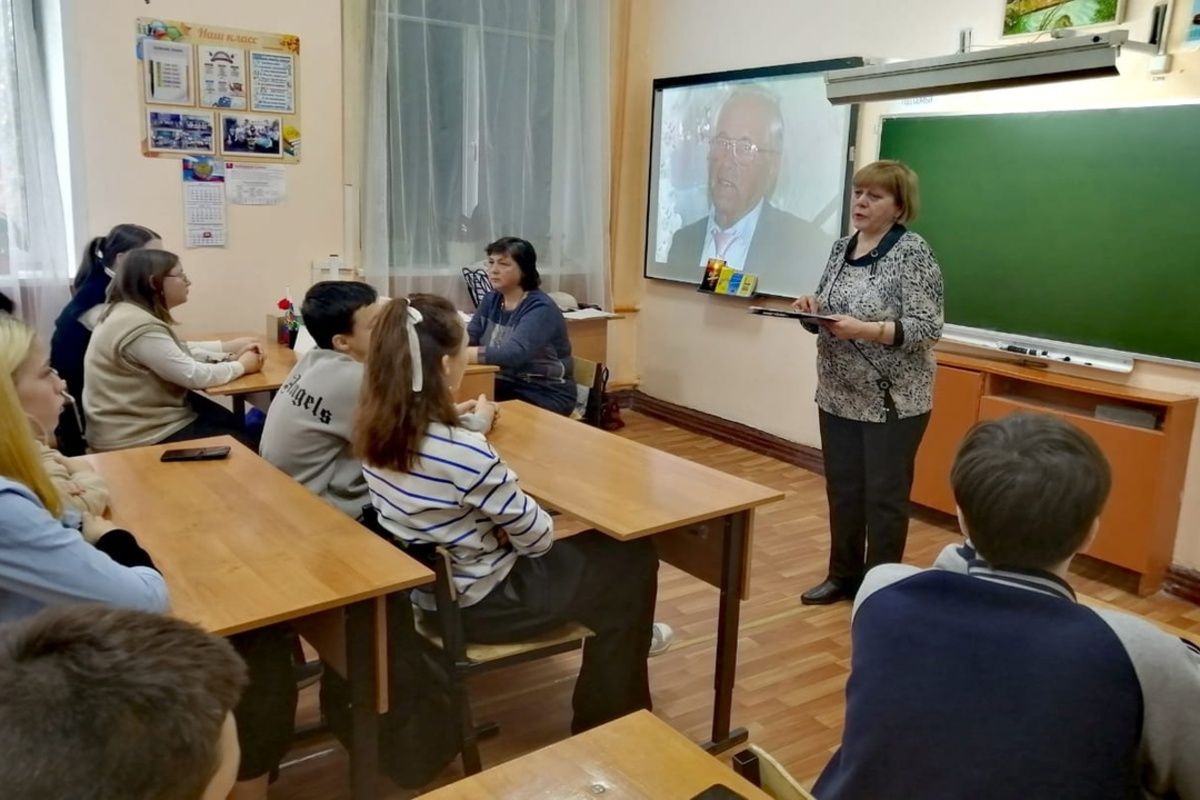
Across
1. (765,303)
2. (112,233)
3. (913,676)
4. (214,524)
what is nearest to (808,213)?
(765,303)

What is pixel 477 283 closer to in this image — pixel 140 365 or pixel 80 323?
pixel 80 323

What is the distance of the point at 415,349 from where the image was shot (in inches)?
81.1

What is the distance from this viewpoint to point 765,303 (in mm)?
5352

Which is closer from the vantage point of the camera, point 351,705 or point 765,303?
point 351,705

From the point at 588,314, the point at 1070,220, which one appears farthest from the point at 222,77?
the point at 1070,220

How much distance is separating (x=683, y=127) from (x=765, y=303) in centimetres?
119

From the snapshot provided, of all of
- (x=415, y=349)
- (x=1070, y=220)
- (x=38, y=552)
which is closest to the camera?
(x=38, y=552)

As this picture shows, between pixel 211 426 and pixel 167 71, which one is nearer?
pixel 211 426

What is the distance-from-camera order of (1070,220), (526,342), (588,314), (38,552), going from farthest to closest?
(588,314) < (526,342) < (1070,220) < (38,552)

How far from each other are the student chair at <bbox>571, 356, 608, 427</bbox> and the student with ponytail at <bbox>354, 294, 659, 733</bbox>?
172cm

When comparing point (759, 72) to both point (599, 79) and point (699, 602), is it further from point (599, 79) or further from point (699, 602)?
point (699, 602)

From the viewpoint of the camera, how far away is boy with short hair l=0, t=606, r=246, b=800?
679mm

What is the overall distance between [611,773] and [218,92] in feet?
14.0

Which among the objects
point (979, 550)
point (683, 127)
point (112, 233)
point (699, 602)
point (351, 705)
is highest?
point (683, 127)
